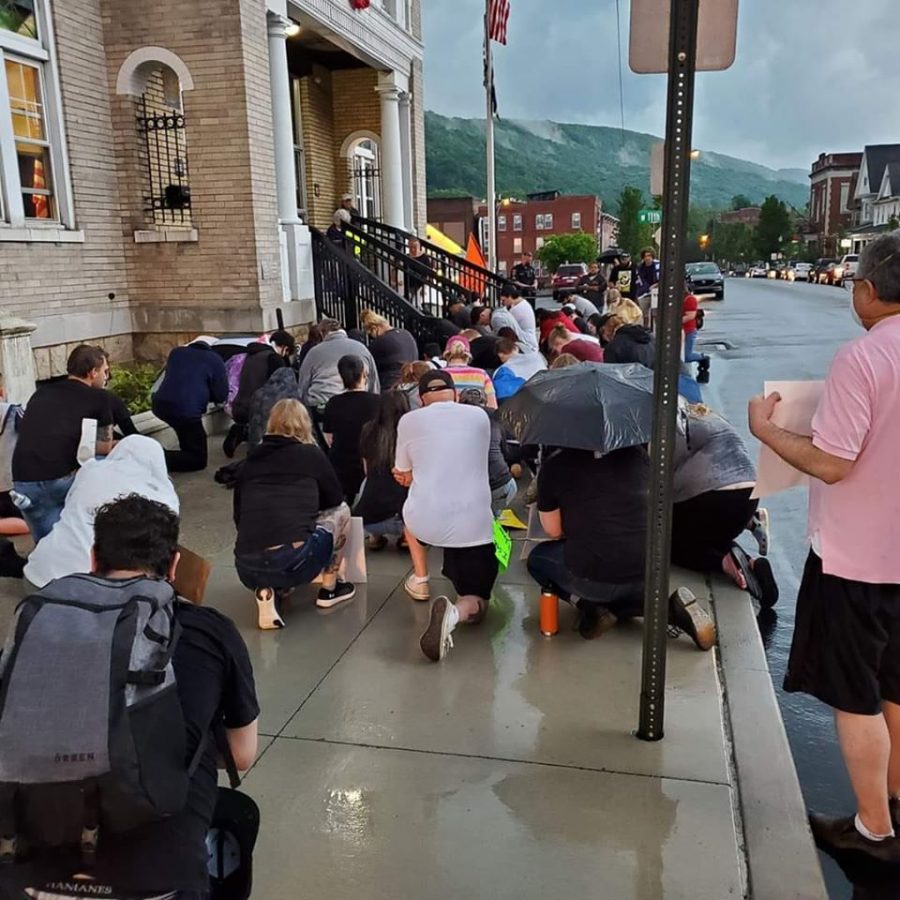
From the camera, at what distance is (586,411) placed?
4.26 metres

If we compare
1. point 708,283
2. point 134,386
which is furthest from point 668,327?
point 708,283

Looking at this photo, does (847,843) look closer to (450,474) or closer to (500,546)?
(500,546)

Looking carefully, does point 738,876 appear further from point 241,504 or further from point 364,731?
point 241,504

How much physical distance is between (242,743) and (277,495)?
8.86 feet

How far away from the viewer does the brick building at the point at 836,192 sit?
115062mm

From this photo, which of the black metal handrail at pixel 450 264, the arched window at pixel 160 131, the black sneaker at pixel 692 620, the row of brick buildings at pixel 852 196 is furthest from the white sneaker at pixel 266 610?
the row of brick buildings at pixel 852 196

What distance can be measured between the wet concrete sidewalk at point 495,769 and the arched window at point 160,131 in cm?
854

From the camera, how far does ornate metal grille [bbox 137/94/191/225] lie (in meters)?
11.7

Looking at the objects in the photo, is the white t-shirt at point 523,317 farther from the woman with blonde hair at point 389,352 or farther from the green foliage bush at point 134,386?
the green foliage bush at point 134,386

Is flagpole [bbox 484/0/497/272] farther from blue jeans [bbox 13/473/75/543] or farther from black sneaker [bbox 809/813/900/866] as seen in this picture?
black sneaker [bbox 809/813/900/866]

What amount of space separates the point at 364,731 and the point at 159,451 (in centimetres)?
191

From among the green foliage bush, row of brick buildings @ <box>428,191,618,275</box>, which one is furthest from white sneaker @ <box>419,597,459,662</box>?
row of brick buildings @ <box>428,191,618,275</box>

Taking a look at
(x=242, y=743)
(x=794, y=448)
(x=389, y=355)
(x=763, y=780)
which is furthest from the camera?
(x=389, y=355)

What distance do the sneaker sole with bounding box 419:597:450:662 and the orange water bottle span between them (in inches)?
25.1
